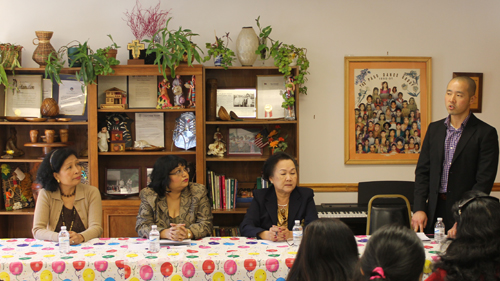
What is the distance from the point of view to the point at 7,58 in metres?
3.62

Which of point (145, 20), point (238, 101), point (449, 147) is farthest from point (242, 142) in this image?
point (449, 147)

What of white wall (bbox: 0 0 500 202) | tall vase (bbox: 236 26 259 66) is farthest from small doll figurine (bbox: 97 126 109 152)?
tall vase (bbox: 236 26 259 66)

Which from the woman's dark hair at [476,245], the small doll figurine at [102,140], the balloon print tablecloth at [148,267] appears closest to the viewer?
the woman's dark hair at [476,245]

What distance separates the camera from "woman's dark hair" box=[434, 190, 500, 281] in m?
1.35

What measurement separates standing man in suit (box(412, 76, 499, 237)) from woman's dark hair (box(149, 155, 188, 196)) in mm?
1545

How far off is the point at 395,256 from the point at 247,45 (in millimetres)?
2778

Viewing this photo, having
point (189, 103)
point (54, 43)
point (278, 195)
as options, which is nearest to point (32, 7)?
point (54, 43)

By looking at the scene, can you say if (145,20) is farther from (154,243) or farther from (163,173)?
(154,243)

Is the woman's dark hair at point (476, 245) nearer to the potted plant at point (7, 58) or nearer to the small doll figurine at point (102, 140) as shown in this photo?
the small doll figurine at point (102, 140)

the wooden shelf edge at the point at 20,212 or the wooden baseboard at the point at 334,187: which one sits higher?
the wooden baseboard at the point at 334,187

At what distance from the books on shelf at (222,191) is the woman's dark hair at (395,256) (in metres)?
2.64

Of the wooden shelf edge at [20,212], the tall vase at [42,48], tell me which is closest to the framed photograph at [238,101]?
the tall vase at [42,48]

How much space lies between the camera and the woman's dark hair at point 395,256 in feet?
3.62

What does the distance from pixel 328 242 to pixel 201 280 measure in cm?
80
